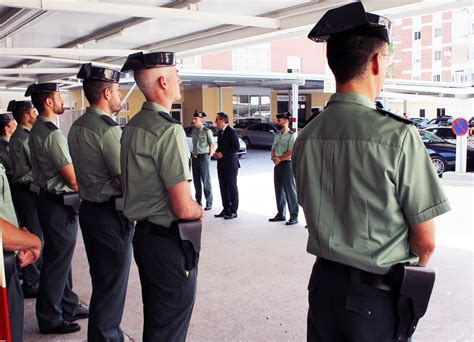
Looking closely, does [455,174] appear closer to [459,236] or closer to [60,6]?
[459,236]

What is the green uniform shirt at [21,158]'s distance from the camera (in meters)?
5.50

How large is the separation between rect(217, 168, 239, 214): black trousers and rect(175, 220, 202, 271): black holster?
642 centimetres

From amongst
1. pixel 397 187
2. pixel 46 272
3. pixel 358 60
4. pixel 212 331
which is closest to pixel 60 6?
pixel 46 272

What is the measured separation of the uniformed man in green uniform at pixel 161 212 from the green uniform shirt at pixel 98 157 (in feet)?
1.86

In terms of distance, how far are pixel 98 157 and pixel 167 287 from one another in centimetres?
115

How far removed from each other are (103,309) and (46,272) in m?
1.05

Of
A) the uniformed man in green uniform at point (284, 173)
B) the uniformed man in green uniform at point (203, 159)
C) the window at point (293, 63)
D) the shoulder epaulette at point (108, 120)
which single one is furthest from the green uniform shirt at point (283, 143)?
the window at point (293, 63)

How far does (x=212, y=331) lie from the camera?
423 cm

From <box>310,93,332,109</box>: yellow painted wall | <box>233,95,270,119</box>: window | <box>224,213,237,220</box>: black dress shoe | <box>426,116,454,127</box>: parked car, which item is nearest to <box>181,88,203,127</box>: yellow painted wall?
<box>233,95,270,119</box>: window

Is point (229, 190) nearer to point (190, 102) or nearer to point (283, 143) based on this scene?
point (283, 143)

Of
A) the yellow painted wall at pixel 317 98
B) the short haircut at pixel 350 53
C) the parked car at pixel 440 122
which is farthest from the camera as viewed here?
the yellow painted wall at pixel 317 98

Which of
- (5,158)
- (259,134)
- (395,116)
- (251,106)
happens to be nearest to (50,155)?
(5,158)

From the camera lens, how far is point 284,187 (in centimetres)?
872

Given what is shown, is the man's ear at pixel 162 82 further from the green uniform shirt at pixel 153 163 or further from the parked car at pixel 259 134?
the parked car at pixel 259 134
